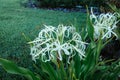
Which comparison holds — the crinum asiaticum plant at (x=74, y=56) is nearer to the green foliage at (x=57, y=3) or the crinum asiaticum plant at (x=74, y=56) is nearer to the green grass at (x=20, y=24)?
the green grass at (x=20, y=24)

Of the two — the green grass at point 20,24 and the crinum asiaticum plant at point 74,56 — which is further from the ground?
the crinum asiaticum plant at point 74,56

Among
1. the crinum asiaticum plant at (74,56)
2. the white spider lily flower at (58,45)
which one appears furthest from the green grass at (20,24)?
the white spider lily flower at (58,45)

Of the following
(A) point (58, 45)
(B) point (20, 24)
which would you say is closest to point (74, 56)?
(A) point (58, 45)

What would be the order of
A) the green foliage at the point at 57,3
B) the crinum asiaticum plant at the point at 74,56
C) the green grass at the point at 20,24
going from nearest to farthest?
the crinum asiaticum plant at the point at 74,56
the green grass at the point at 20,24
the green foliage at the point at 57,3

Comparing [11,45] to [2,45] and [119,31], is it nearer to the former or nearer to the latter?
[2,45]

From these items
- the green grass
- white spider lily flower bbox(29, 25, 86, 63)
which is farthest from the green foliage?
white spider lily flower bbox(29, 25, 86, 63)

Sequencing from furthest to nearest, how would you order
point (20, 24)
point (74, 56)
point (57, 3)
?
point (57, 3), point (20, 24), point (74, 56)

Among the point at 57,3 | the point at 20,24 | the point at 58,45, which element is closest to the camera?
the point at 58,45

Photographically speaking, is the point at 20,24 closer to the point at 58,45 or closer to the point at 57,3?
the point at 57,3

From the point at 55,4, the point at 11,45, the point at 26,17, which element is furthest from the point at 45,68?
the point at 55,4

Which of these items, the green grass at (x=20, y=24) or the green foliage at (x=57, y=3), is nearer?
the green grass at (x=20, y=24)
